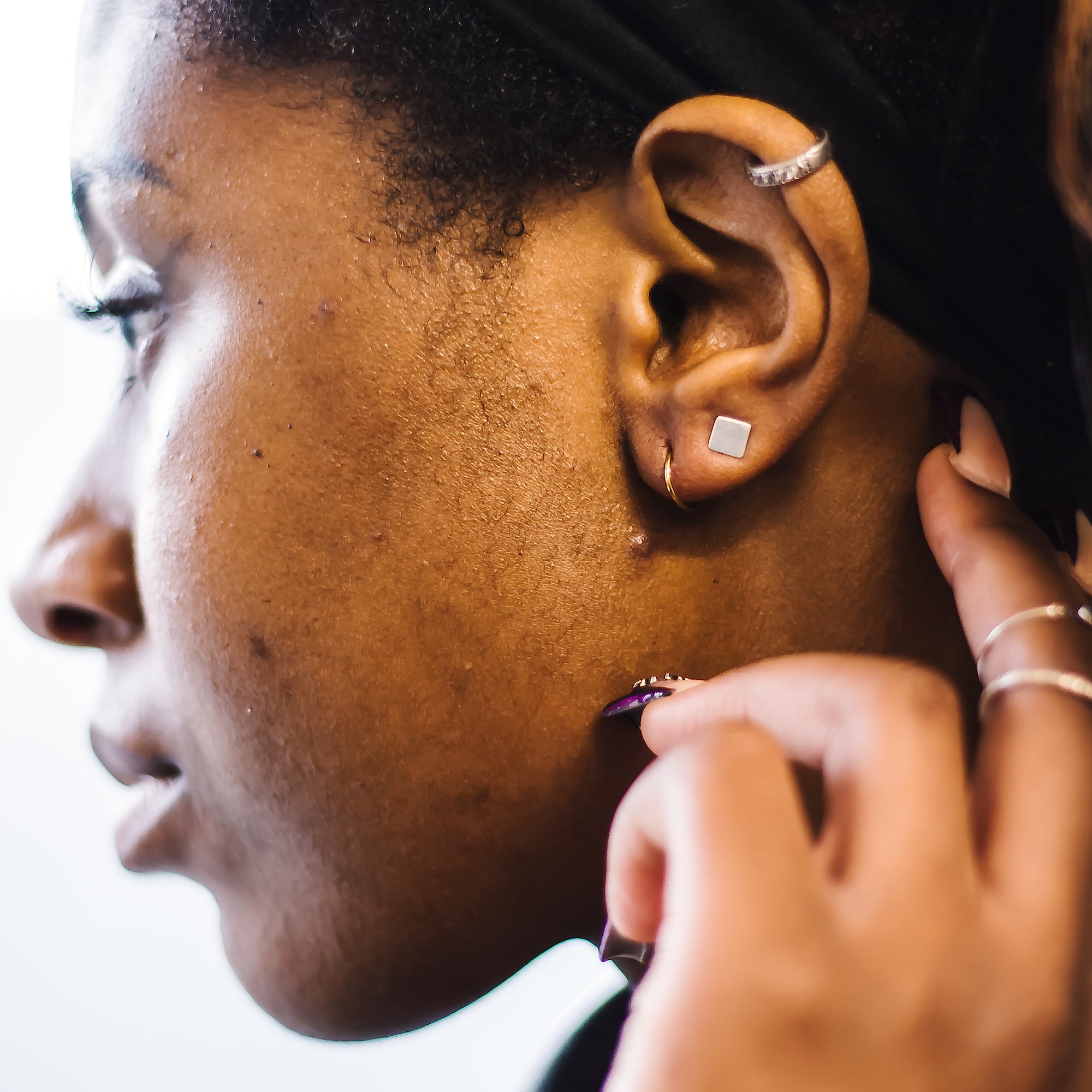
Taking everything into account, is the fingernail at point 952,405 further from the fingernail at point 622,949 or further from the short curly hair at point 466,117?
the fingernail at point 622,949

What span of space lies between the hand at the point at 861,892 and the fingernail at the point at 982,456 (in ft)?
0.67

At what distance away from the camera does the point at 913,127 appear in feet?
2.34

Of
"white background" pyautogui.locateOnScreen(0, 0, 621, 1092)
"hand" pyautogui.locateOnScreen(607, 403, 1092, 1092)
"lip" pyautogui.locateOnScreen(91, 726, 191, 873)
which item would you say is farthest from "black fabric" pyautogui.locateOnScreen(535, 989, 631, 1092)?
"hand" pyautogui.locateOnScreen(607, 403, 1092, 1092)

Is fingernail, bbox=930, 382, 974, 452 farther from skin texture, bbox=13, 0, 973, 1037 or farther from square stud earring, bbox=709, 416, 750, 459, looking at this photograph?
square stud earring, bbox=709, 416, 750, 459

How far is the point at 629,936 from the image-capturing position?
21.6 inches

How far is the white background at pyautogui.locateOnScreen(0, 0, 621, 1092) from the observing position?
144cm

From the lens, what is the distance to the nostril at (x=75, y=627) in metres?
0.86

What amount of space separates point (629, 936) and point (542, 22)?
2.07 ft

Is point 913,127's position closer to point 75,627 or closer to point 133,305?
point 133,305

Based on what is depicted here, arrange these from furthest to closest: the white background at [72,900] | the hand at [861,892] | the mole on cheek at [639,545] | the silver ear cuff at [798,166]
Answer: the white background at [72,900] → the mole on cheek at [639,545] → the silver ear cuff at [798,166] → the hand at [861,892]

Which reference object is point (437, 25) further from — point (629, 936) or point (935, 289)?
point (629, 936)

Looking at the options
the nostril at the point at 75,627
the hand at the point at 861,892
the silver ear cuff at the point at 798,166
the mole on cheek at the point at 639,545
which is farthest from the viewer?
the nostril at the point at 75,627

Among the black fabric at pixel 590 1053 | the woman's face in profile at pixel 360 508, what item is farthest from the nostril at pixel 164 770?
the black fabric at pixel 590 1053

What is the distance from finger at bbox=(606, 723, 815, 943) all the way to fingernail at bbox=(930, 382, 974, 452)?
1.15ft
